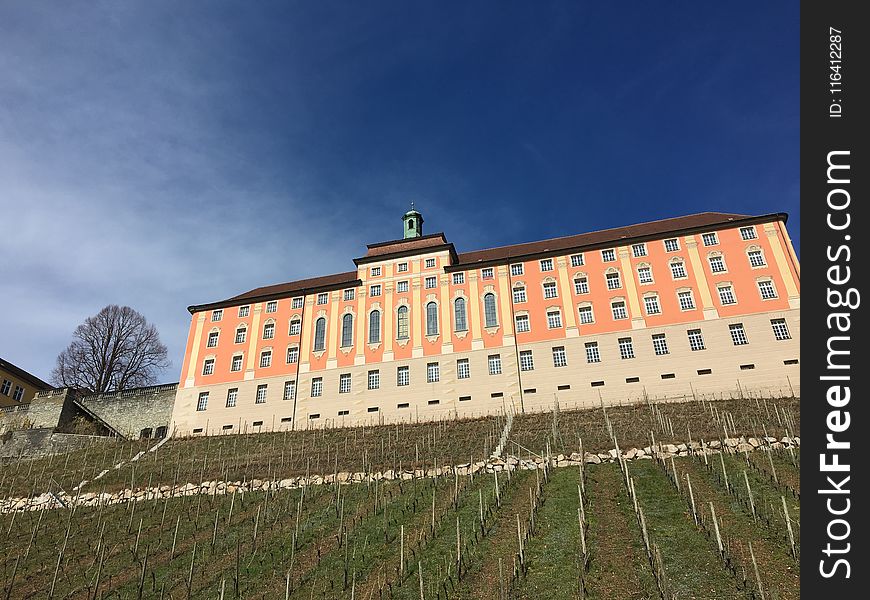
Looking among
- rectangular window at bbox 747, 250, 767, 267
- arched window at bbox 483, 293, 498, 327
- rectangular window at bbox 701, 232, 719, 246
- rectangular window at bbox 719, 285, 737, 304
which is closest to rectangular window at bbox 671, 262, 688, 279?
rectangular window at bbox 701, 232, 719, 246

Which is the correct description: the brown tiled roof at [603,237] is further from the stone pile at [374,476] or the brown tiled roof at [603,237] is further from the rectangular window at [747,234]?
the stone pile at [374,476]

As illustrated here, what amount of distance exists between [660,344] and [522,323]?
30.9 feet

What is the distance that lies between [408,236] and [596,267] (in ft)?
59.6

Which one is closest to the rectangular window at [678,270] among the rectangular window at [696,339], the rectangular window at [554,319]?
the rectangular window at [696,339]

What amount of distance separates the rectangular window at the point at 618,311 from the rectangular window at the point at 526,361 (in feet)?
21.4

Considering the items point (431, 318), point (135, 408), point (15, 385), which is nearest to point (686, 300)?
point (431, 318)

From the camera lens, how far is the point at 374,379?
122 feet

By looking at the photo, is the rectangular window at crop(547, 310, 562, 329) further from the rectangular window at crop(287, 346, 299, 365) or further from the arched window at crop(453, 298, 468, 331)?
the rectangular window at crop(287, 346, 299, 365)

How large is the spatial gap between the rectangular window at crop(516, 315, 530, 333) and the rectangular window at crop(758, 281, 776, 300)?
15.3 metres

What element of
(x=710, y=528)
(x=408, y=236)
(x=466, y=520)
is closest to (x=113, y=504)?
(x=466, y=520)

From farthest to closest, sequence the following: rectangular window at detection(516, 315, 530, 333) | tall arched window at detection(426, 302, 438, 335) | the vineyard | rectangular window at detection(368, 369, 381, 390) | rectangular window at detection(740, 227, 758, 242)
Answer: tall arched window at detection(426, 302, 438, 335) < rectangular window at detection(368, 369, 381, 390) < rectangular window at detection(516, 315, 530, 333) < rectangular window at detection(740, 227, 758, 242) < the vineyard

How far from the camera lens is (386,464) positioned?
22250 mm

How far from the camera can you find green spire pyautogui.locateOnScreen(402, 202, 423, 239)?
154ft

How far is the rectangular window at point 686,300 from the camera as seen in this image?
33.5 m
